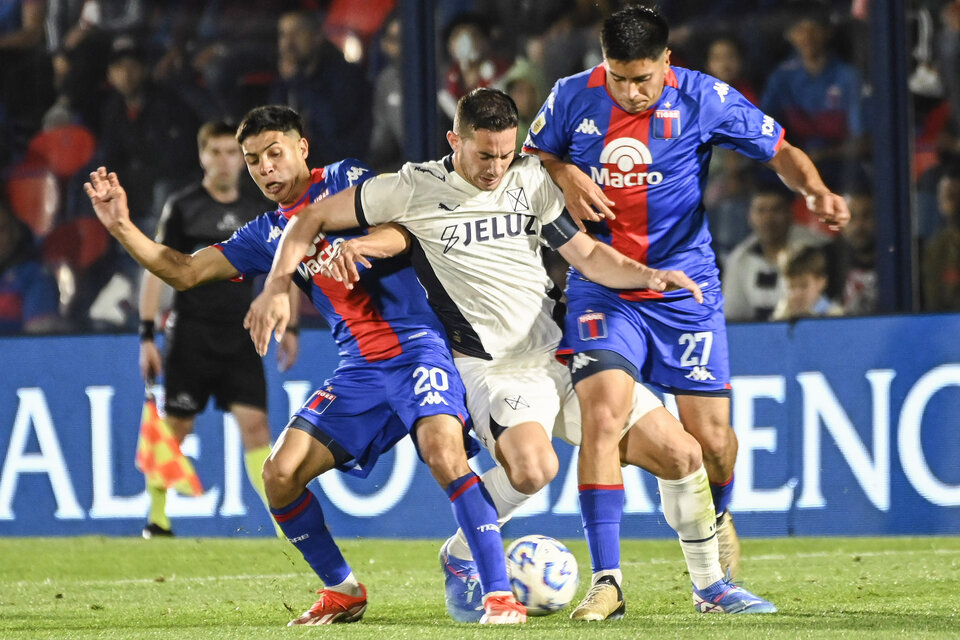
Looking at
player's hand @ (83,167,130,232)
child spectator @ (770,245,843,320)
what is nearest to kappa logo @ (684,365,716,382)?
player's hand @ (83,167,130,232)

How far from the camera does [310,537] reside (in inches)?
226

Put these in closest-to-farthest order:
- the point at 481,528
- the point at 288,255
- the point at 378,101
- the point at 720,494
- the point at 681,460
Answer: the point at 481,528, the point at 288,255, the point at 681,460, the point at 720,494, the point at 378,101

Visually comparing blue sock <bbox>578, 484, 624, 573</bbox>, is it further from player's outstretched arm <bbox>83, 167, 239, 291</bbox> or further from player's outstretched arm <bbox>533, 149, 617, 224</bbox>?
player's outstretched arm <bbox>83, 167, 239, 291</bbox>

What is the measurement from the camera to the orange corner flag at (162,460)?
937cm

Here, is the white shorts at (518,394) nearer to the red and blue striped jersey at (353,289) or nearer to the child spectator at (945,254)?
the red and blue striped jersey at (353,289)

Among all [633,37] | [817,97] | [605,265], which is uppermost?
[817,97]

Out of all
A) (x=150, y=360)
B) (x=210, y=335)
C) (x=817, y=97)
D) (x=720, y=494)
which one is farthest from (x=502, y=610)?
(x=817, y=97)

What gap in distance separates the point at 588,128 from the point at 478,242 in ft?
2.04

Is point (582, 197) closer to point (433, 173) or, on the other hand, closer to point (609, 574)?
point (433, 173)

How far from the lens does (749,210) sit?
10.3 metres

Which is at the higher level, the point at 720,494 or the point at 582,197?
the point at 582,197

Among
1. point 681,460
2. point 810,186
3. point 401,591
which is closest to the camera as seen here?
point 681,460

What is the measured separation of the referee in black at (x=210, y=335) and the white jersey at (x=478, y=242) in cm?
344

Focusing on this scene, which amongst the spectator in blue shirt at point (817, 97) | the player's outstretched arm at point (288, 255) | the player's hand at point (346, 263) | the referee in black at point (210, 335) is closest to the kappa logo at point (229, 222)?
the referee in black at point (210, 335)
